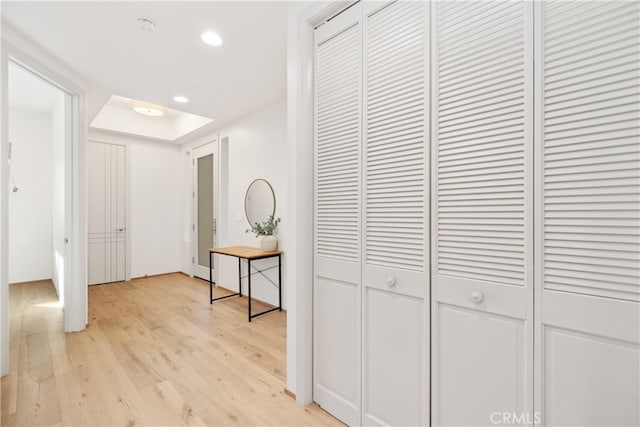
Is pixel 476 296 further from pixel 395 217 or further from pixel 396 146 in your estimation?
pixel 396 146

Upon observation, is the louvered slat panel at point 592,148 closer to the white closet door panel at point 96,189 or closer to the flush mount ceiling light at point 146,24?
the flush mount ceiling light at point 146,24

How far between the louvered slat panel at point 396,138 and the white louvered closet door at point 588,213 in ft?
1.49

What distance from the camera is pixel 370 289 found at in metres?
1.54

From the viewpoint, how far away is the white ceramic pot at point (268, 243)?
138 inches

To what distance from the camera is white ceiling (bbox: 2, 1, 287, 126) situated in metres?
1.93

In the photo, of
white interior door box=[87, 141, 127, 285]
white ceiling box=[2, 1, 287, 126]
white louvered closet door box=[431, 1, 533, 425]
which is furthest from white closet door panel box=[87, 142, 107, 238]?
white louvered closet door box=[431, 1, 533, 425]

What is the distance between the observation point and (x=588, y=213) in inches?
38.2

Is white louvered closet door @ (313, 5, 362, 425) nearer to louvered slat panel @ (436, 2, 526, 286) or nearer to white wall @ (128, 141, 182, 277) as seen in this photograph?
louvered slat panel @ (436, 2, 526, 286)

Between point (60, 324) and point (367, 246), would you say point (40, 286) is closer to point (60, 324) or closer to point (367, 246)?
point (60, 324)

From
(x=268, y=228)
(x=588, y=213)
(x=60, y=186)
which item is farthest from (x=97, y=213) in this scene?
(x=588, y=213)

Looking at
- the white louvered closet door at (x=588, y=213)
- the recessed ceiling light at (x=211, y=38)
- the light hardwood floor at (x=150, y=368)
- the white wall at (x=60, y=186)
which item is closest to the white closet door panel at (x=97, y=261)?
the white wall at (x=60, y=186)

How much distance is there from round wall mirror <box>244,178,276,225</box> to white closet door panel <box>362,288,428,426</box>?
2.42 meters

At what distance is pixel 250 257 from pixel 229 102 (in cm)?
191

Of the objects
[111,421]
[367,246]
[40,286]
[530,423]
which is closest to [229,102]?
[367,246]
